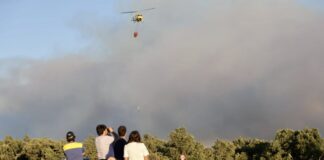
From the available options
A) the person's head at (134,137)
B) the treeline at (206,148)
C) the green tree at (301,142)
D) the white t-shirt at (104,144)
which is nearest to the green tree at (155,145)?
the treeline at (206,148)

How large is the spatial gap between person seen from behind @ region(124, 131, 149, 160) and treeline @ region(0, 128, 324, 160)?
6722cm

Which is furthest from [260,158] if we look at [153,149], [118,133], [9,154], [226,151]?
[118,133]

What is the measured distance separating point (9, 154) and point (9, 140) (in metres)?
3.02

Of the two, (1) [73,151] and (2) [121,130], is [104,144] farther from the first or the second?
(1) [73,151]

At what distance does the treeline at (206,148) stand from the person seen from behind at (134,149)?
67220 millimetres

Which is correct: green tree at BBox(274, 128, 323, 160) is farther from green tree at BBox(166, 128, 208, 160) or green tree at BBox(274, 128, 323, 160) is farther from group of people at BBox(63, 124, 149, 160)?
group of people at BBox(63, 124, 149, 160)

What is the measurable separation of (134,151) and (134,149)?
5 cm

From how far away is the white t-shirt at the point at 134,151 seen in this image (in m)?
16.2

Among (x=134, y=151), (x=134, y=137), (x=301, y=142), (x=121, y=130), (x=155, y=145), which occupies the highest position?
(x=155, y=145)

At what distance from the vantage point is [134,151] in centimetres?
1616

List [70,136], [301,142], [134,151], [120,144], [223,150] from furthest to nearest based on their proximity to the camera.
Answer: [223,150] < [301,142] < [120,144] < [70,136] < [134,151]

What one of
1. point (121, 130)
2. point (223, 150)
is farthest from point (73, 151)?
point (223, 150)

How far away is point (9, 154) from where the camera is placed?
311 feet

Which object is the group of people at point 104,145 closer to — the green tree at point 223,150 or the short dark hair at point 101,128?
the short dark hair at point 101,128
